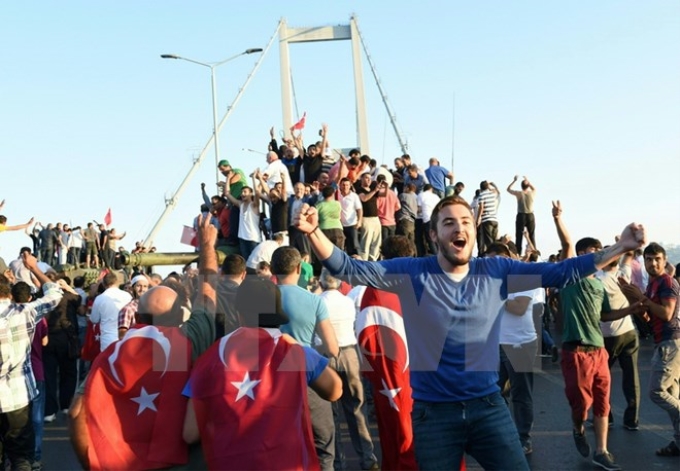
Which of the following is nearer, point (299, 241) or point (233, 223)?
point (299, 241)

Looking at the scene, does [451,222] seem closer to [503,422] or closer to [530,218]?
[503,422]

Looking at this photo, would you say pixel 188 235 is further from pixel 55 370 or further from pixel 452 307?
pixel 452 307

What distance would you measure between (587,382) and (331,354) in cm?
235

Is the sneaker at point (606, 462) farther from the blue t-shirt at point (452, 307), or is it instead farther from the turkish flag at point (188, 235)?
the turkish flag at point (188, 235)

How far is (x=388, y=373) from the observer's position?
6.18 m

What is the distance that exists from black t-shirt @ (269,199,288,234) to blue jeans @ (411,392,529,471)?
1046 cm

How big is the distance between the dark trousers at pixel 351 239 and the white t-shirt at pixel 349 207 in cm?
13

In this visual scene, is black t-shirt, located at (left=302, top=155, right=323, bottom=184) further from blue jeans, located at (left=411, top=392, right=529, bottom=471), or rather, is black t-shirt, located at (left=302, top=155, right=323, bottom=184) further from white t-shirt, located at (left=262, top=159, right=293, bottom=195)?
blue jeans, located at (left=411, top=392, right=529, bottom=471)

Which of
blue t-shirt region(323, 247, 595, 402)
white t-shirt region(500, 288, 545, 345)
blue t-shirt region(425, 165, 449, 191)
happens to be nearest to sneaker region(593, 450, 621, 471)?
white t-shirt region(500, 288, 545, 345)

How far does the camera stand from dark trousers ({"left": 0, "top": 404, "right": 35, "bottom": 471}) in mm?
6820

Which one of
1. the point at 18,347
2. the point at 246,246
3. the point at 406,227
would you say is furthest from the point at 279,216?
the point at 18,347

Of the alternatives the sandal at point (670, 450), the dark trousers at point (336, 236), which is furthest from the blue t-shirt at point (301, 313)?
the dark trousers at point (336, 236)

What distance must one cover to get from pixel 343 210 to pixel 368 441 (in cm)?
790

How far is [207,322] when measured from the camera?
4.23 meters
